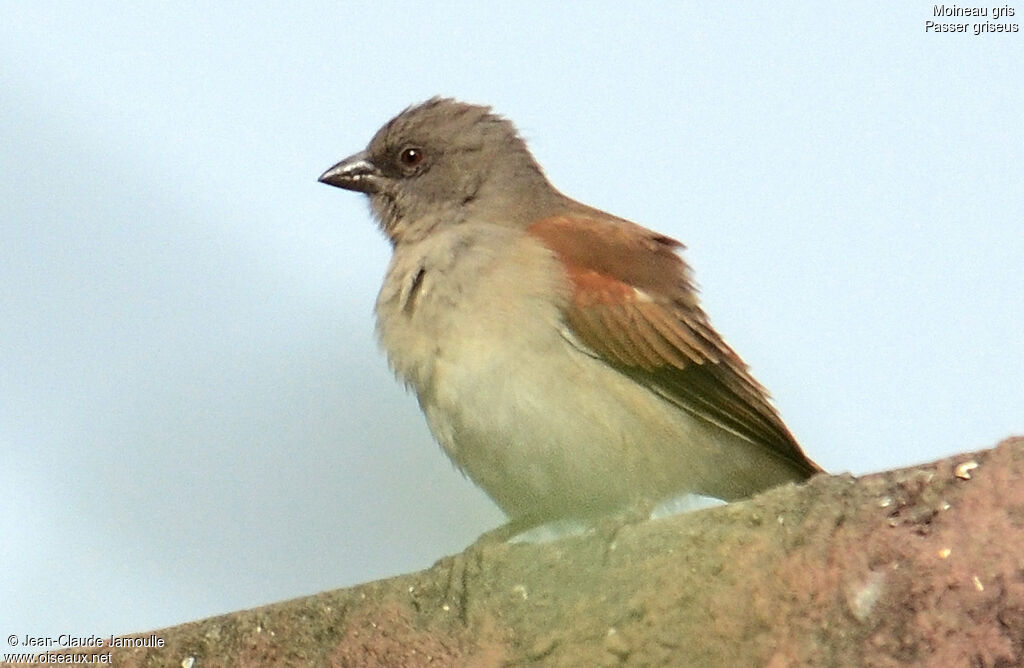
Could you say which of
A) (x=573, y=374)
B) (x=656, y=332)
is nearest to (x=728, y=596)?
(x=573, y=374)

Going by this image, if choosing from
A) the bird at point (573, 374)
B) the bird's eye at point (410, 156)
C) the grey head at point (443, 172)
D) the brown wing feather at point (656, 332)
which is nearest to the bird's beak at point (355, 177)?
the grey head at point (443, 172)

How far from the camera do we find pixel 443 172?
5781mm

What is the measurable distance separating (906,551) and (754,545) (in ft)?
1.03

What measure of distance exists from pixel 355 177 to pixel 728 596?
372 centimetres

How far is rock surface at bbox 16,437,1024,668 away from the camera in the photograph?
2156 mm

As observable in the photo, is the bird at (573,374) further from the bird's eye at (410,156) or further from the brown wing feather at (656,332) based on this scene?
the bird's eye at (410,156)

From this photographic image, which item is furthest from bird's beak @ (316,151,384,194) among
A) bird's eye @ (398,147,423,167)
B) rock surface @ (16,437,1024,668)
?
rock surface @ (16,437,1024,668)

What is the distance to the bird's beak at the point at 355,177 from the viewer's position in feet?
19.1

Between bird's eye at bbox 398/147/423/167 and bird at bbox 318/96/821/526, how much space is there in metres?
0.87

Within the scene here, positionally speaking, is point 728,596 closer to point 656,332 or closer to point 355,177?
point 656,332

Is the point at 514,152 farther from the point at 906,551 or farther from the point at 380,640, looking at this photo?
the point at 906,551

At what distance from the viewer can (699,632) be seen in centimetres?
246

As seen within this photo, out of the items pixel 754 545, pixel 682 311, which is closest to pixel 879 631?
pixel 754 545

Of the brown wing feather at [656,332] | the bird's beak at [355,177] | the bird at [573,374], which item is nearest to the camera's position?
the bird at [573,374]
